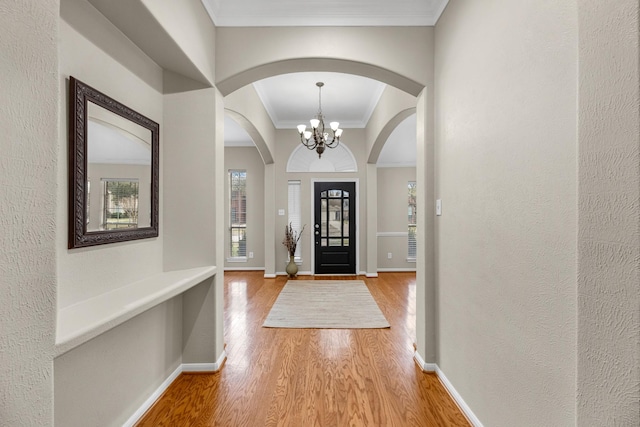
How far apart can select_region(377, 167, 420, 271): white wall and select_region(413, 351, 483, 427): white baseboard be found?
14.7 feet

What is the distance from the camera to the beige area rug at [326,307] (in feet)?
12.0

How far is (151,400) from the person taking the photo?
210 cm

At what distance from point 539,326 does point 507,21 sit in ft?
4.41

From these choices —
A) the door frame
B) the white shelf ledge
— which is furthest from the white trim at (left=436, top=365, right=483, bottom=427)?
the door frame

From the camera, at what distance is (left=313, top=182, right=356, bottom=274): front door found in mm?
6602

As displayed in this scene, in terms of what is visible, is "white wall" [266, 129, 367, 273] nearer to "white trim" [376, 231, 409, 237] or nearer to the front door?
the front door

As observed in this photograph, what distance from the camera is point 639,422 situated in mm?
822

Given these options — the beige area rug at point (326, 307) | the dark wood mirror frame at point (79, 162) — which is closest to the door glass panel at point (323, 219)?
the beige area rug at point (326, 307)

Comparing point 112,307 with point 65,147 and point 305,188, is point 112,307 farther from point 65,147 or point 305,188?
point 305,188

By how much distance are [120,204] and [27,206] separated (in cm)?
98

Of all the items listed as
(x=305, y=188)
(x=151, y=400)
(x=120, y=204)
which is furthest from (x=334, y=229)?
(x=120, y=204)

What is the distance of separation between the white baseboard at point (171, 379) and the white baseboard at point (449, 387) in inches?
61.9

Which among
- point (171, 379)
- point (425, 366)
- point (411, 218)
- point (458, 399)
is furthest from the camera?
point (411, 218)

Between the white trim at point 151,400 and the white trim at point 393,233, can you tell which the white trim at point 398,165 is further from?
the white trim at point 151,400
